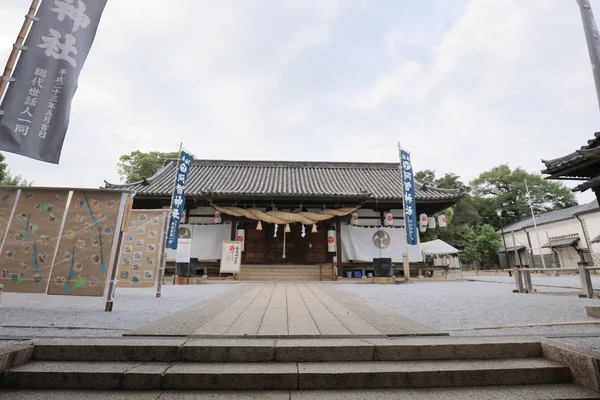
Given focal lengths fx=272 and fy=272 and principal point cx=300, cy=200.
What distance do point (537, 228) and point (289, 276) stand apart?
101 feet

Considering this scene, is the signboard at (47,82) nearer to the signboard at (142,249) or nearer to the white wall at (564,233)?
the signboard at (142,249)

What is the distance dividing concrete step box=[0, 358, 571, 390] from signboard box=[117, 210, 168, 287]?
414 cm

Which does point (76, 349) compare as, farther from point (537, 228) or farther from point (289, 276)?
point (537, 228)

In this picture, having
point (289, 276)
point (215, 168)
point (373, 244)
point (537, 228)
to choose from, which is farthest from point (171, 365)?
point (537, 228)

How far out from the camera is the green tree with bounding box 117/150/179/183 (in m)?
29.7

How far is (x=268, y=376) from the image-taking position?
2.21 meters

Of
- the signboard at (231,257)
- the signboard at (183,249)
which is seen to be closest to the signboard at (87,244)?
the signboard at (183,249)

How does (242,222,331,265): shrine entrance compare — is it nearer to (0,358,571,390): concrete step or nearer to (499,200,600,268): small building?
(0,358,571,390): concrete step

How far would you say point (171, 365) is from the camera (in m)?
2.39

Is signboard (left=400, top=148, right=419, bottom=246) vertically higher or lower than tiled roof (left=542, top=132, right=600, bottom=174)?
higher

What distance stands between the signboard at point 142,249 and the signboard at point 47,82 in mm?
2883

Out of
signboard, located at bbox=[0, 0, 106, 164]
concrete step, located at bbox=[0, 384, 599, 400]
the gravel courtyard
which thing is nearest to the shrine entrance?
the gravel courtyard

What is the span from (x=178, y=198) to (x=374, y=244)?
9.75 m

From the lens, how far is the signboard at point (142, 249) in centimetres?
628
